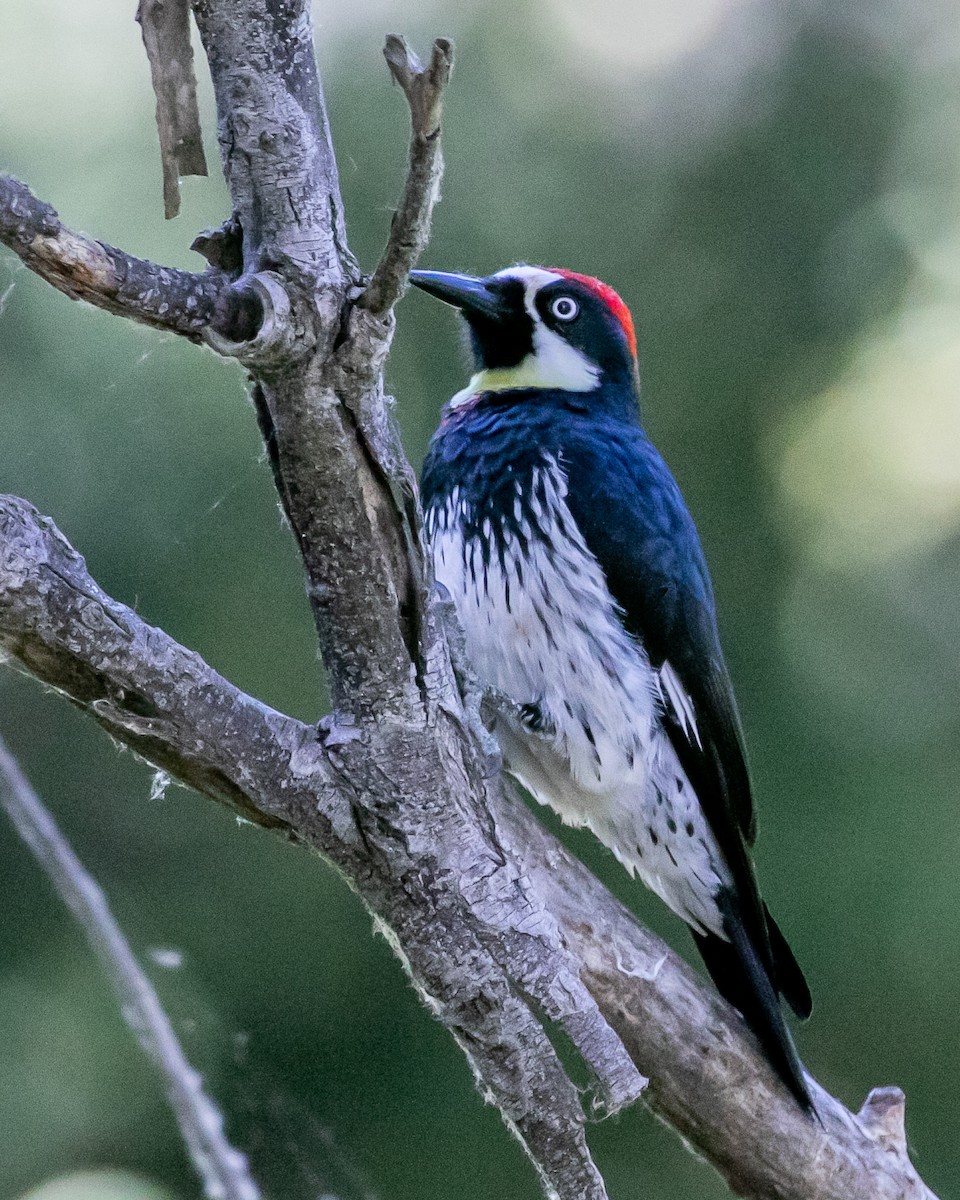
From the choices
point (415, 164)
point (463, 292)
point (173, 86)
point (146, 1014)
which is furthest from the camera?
point (463, 292)

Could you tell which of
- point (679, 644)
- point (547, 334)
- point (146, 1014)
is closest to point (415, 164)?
point (146, 1014)

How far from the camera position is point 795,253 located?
167 inches

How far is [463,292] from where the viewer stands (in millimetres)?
2689

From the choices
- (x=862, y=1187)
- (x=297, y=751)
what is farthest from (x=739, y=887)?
(x=297, y=751)

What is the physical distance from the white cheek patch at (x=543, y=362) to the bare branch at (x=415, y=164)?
1368 mm

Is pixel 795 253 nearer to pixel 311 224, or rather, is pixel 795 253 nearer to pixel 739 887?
pixel 739 887

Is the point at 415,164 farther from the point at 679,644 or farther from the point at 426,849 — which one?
the point at 679,644

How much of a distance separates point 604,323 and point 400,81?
1604 millimetres

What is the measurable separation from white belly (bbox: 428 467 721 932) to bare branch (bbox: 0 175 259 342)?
1074 millimetres

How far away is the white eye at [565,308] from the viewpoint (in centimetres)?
290

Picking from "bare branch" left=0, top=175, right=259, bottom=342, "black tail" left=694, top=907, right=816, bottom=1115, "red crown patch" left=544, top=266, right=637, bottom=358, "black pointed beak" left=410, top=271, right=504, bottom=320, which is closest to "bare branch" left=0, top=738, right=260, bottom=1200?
"bare branch" left=0, top=175, right=259, bottom=342

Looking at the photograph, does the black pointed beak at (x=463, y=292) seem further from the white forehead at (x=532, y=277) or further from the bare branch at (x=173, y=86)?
the bare branch at (x=173, y=86)

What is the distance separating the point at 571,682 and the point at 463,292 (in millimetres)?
724

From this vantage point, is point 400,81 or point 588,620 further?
point 588,620
